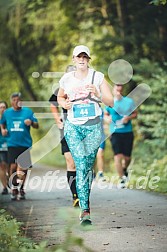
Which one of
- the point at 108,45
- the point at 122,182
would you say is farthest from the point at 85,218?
the point at 108,45

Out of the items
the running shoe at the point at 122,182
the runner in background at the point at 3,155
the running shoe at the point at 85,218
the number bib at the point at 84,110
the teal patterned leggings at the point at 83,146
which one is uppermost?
the number bib at the point at 84,110

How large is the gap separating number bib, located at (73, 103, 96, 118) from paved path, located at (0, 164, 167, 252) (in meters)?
1.10

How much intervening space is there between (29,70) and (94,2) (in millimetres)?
9686

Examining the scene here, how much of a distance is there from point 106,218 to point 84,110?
55.3 inches

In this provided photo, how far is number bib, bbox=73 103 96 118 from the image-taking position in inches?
324

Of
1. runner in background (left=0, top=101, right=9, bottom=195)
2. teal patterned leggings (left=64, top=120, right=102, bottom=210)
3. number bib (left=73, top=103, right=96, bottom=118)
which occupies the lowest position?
runner in background (left=0, top=101, right=9, bottom=195)

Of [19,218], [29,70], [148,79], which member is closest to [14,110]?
[19,218]

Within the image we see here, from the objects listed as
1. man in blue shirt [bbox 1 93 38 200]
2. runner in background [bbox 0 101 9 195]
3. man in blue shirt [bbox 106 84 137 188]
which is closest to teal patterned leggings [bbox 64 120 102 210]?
man in blue shirt [bbox 1 93 38 200]

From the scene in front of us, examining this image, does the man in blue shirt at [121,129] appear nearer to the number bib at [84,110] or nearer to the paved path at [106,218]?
the paved path at [106,218]

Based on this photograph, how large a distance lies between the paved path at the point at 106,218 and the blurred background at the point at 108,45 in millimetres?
1698

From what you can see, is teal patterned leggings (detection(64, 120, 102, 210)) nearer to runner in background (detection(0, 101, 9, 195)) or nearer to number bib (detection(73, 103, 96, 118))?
number bib (detection(73, 103, 96, 118))

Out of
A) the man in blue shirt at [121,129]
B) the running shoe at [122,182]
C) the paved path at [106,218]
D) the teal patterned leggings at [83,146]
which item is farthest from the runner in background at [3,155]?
the teal patterned leggings at [83,146]

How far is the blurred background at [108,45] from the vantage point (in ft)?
55.7

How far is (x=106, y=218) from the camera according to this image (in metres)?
8.73
